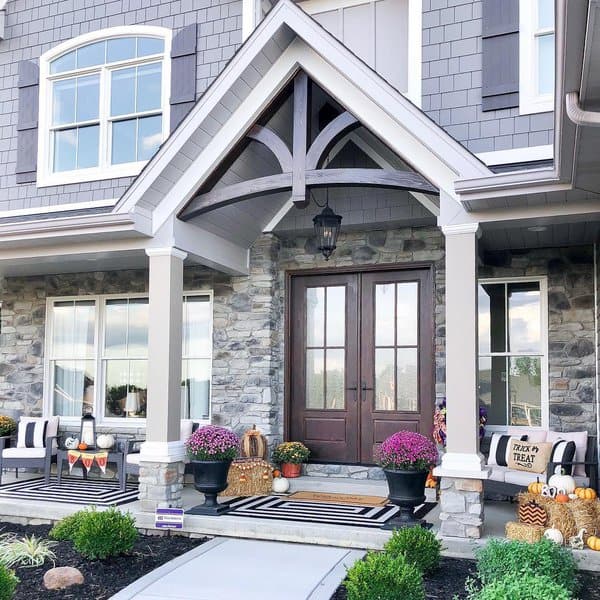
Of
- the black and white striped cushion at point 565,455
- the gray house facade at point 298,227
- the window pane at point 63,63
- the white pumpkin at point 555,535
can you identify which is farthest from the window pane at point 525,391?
the window pane at point 63,63

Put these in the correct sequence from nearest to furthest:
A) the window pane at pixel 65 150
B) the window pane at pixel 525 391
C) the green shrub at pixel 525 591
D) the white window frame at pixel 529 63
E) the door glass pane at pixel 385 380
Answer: the green shrub at pixel 525 591
the white window frame at pixel 529 63
the window pane at pixel 525 391
the door glass pane at pixel 385 380
the window pane at pixel 65 150

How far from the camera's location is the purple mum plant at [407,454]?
18.3 ft

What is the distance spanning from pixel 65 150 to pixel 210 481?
16.0 ft

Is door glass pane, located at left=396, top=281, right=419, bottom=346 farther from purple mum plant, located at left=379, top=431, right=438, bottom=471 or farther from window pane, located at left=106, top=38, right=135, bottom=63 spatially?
window pane, located at left=106, top=38, right=135, bottom=63

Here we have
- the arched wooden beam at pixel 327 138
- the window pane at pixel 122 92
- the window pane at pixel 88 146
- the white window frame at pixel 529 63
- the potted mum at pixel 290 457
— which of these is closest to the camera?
the arched wooden beam at pixel 327 138

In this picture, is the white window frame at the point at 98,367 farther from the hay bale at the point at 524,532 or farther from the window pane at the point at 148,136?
the hay bale at the point at 524,532

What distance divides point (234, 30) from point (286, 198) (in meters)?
2.04

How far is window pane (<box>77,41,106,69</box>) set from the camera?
344 inches

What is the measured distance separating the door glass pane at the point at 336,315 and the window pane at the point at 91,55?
4.08 metres

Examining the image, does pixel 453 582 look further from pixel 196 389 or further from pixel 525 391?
pixel 196 389

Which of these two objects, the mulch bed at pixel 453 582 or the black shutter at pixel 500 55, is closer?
the mulch bed at pixel 453 582

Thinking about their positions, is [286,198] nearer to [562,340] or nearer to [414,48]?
[414,48]

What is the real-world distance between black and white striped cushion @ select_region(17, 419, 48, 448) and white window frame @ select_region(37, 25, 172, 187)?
295 cm

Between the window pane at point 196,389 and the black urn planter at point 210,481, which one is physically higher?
the window pane at point 196,389
